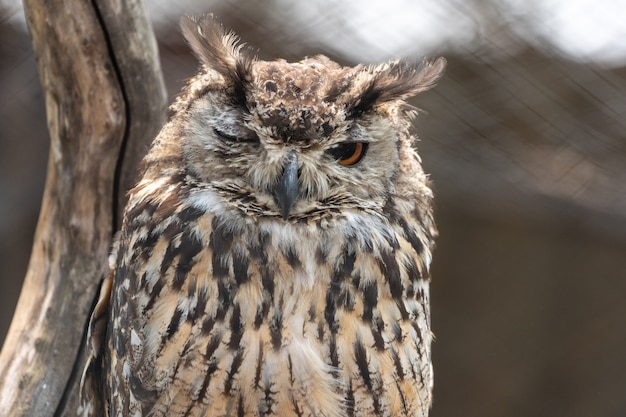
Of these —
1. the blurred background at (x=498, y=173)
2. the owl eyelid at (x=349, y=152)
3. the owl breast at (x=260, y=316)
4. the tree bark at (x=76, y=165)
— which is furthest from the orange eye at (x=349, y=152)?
the blurred background at (x=498, y=173)

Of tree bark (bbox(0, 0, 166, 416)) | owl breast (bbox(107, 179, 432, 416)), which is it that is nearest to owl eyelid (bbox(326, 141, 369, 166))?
owl breast (bbox(107, 179, 432, 416))

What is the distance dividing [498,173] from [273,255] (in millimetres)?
1882

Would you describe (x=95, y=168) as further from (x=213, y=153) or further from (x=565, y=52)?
(x=565, y=52)

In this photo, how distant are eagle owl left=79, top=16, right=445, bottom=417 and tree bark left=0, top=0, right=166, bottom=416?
1.24 ft

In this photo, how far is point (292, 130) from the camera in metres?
1.36

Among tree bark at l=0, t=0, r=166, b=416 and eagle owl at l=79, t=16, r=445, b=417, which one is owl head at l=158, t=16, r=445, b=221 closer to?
eagle owl at l=79, t=16, r=445, b=417

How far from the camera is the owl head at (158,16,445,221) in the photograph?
1.37 m

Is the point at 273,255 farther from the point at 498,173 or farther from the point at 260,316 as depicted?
the point at 498,173

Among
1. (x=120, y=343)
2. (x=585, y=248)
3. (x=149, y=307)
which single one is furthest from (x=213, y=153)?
(x=585, y=248)

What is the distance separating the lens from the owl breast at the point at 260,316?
1.42 metres

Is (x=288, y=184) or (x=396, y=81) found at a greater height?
(x=396, y=81)

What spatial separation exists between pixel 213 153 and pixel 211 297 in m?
0.28

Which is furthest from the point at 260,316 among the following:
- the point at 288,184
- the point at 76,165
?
the point at 76,165

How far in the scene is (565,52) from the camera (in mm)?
2854
